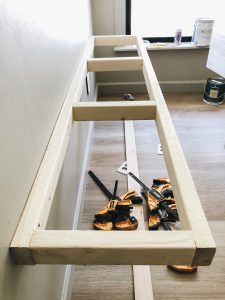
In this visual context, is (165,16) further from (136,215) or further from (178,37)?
(136,215)

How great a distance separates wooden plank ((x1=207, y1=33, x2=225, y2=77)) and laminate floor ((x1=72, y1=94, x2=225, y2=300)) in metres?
0.52

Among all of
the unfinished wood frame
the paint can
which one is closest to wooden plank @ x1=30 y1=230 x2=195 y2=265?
the unfinished wood frame

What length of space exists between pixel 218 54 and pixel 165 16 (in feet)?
3.08

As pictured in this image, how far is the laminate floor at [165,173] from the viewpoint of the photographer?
1.17 metres

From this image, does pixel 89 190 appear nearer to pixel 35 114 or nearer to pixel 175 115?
pixel 35 114

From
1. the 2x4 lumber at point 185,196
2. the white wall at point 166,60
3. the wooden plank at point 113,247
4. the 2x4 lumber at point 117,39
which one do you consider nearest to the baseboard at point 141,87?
the white wall at point 166,60

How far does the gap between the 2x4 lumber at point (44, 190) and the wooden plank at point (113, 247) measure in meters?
0.03

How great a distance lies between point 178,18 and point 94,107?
7.82ft

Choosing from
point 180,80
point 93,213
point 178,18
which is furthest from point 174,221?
point 178,18

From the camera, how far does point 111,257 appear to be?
524mm

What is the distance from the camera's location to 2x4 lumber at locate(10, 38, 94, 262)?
536 millimetres

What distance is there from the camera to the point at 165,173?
1.86 metres

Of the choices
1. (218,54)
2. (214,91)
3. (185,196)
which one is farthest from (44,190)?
(214,91)

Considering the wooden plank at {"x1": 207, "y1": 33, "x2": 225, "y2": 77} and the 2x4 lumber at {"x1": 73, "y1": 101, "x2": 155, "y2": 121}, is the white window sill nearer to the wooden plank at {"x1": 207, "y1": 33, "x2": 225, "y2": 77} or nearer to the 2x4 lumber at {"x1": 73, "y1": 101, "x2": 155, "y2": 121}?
the wooden plank at {"x1": 207, "y1": 33, "x2": 225, "y2": 77}
